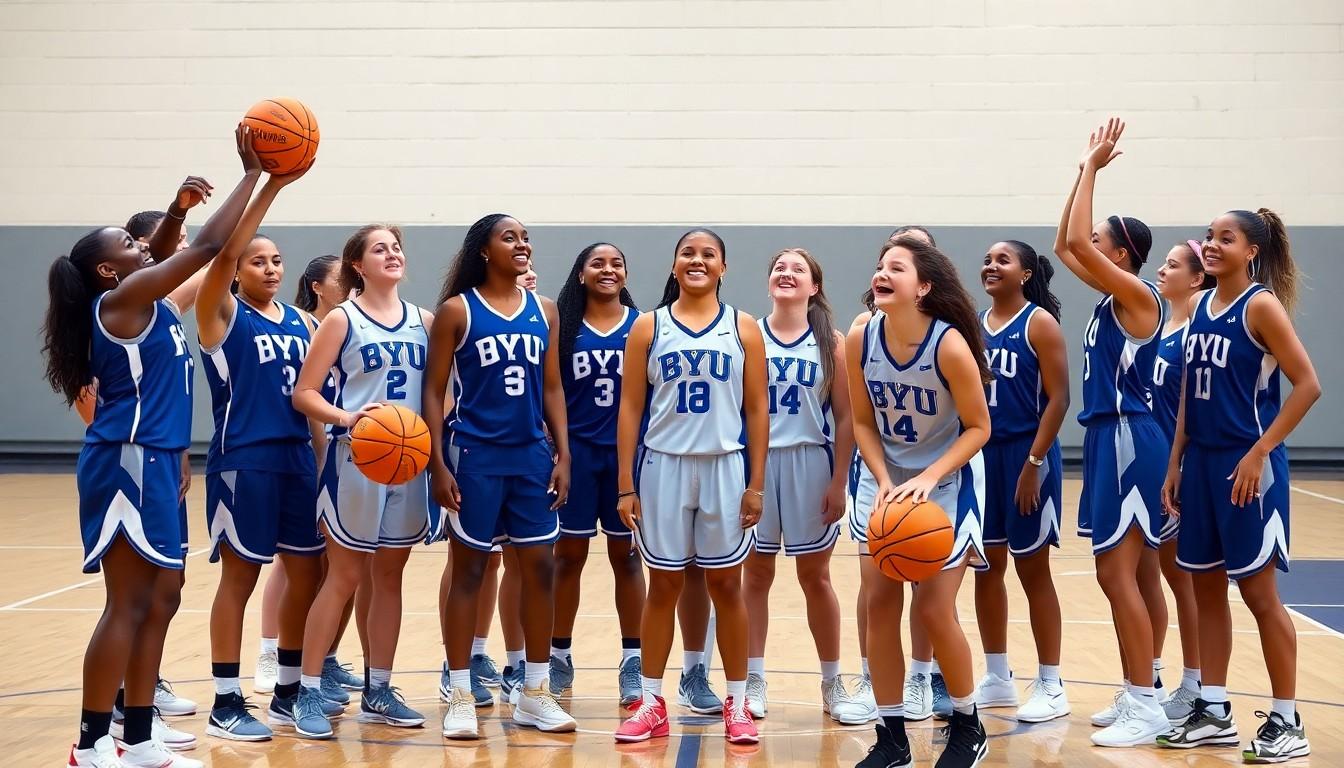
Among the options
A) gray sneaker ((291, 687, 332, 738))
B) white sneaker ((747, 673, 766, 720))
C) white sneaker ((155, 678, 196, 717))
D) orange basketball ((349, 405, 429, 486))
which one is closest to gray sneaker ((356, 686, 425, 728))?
gray sneaker ((291, 687, 332, 738))

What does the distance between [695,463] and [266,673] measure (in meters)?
2.12

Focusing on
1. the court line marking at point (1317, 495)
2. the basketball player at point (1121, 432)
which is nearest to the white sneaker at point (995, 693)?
the basketball player at point (1121, 432)

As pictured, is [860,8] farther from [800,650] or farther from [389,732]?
[389,732]

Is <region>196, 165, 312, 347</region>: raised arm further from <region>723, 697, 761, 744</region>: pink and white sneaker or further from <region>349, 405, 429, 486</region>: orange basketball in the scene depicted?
<region>723, 697, 761, 744</region>: pink and white sneaker

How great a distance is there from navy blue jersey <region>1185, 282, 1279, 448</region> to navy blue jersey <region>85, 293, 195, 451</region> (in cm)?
342

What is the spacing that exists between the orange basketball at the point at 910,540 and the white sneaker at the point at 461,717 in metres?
1.63

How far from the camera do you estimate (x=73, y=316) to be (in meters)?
3.84

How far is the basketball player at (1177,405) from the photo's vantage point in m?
4.79

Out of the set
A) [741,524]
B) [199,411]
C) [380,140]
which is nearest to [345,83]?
[380,140]

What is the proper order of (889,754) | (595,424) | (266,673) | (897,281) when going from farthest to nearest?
1. (266,673)
2. (595,424)
3. (897,281)
4. (889,754)

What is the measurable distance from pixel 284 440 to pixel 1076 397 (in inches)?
383

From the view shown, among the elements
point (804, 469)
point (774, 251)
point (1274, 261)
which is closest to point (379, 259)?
point (804, 469)

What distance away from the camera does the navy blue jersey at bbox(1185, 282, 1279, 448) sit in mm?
4352

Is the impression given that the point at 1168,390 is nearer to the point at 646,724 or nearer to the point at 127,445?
the point at 646,724
